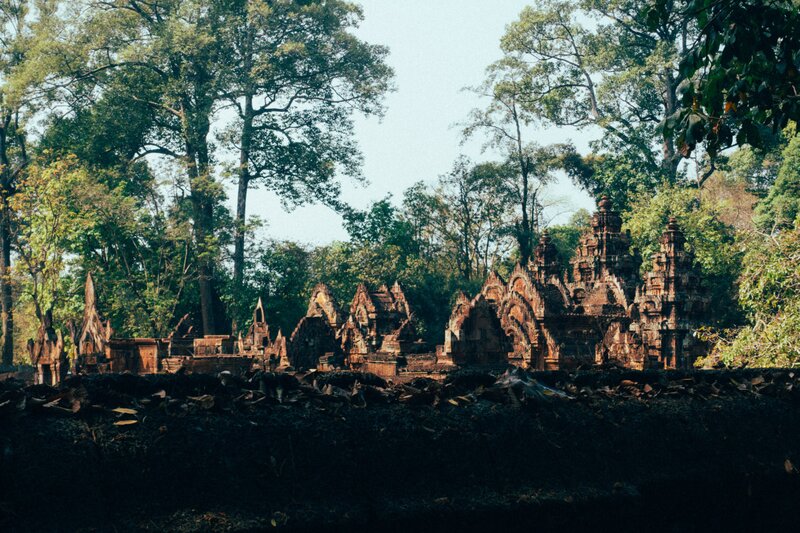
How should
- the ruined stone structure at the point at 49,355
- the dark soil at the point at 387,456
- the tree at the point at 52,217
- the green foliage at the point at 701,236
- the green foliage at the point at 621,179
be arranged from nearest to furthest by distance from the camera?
the dark soil at the point at 387,456 < the ruined stone structure at the point at 49,355 < the tree at the point at 52,217 < the green foliage at the point at 701,236 < the green foliage at the point at 621,179

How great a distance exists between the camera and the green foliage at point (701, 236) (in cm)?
3662

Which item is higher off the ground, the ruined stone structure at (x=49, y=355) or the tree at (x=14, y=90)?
the tree at (x=14, y=90)

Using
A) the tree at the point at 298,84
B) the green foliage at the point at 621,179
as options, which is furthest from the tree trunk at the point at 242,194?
the green foliage at the point at 621,179

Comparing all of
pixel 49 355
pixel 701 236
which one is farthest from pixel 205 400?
pixel 701 236

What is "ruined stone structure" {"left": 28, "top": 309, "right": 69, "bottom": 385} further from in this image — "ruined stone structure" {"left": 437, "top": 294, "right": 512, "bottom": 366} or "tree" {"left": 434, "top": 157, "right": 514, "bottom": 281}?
"tree" {"left": 434, "top": 157, "right": 514, "bottom": 281}

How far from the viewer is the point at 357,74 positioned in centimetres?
4300

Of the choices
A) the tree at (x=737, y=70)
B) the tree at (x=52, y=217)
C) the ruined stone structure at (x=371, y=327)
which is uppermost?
the tree at (x=52, y=217)

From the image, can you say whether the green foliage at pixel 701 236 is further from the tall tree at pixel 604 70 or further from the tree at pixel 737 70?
the tree at pixel 737 70

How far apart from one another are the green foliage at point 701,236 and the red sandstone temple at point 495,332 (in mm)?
6873

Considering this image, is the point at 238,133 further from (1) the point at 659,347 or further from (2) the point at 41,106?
(1) the point at 659,347

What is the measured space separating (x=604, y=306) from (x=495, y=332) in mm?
11599

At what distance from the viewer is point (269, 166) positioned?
4169 centimetres

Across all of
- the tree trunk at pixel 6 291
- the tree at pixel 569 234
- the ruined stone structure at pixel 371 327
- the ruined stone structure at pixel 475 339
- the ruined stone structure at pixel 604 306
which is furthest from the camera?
the tree at pixel 569 234

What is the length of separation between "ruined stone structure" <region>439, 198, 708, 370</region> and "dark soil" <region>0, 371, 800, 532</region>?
43.0ft
